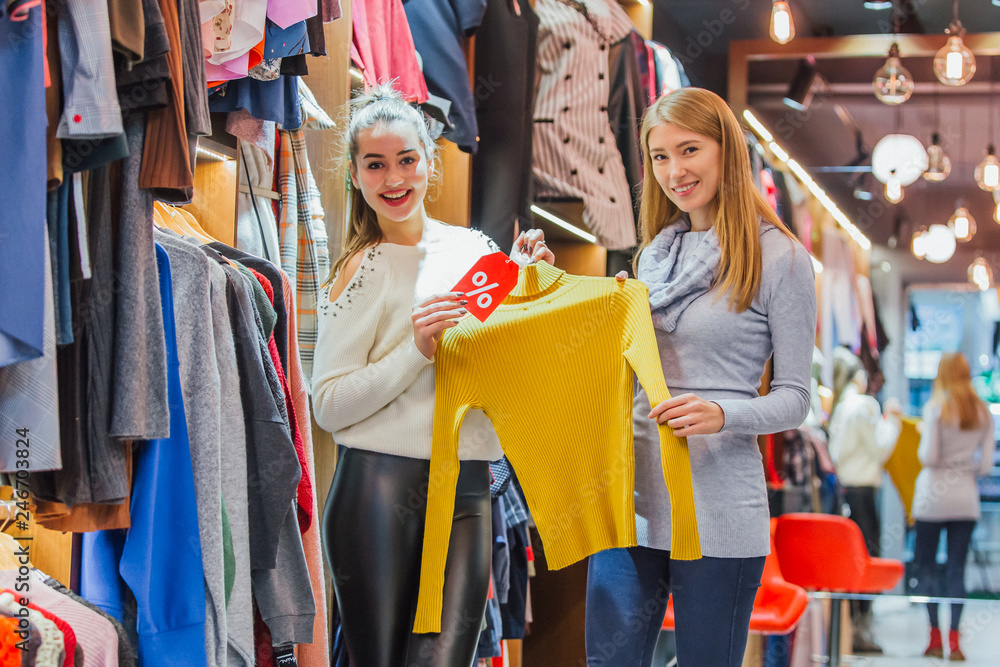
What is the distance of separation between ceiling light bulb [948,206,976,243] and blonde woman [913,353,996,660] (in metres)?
0.74

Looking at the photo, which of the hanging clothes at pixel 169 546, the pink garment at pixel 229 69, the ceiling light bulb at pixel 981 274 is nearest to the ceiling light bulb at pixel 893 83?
the ceiling light bulb at pixel 981 274

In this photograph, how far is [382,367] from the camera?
1986 mm

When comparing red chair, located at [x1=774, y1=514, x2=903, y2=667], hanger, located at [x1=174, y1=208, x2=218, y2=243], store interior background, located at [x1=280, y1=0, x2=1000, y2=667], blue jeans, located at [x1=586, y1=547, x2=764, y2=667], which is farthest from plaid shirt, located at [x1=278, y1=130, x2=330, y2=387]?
red chair, located at [x1=774, y1=514, x2=903, y2=667]

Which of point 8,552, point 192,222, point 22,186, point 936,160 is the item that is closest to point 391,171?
point 192,222

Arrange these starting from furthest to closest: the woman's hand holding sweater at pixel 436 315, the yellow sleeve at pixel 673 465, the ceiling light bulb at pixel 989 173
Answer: the ceiling light bulb at pixel 989 173
the woman's hand holding sweater at pixel 436 315
the yellow sleeve at pixel 673 465

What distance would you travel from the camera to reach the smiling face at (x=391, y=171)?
212 cm

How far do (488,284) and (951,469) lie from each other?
4.47 meters

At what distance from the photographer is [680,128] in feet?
6.45

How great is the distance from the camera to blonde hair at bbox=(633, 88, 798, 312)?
1892mm

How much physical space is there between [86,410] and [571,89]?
2818 millimetres

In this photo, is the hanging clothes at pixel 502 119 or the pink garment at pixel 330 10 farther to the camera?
the hanging clothes at pixel 502 119

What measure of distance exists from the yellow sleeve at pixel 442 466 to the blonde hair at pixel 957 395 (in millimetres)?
4385

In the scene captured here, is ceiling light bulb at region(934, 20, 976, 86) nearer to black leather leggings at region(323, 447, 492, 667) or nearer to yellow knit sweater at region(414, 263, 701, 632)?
yellow knit sweater at region(414, 263, 701, 632)

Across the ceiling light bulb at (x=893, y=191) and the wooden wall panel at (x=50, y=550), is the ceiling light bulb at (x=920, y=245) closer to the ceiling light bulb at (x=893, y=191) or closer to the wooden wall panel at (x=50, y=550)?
the ceiling light bulb at (x=893, y=191)
